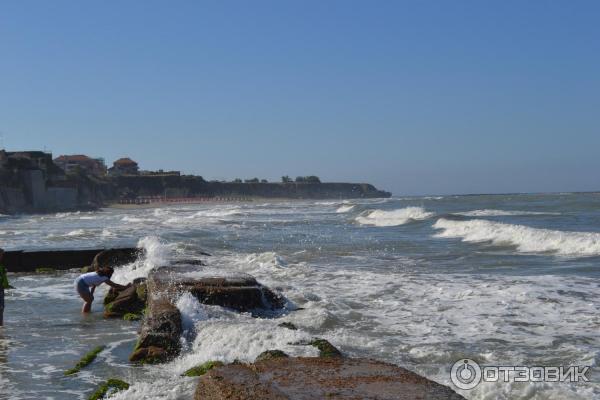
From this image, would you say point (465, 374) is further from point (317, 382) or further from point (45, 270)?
point (45, 270)

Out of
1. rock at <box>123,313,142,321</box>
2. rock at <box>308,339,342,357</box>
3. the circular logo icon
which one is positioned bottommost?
rock at <box>123,313,142,321</box>

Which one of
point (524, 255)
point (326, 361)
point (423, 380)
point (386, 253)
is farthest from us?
point (386, 253)

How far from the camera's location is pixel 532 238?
2297 centimetres

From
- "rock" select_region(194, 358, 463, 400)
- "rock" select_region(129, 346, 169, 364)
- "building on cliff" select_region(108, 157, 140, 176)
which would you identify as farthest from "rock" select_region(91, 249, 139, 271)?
"building on cliff" select_region(108, 157, 140, 176)

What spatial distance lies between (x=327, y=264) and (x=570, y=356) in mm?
10182

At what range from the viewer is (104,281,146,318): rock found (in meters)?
11.1

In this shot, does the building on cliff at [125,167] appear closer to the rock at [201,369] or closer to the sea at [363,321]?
the sea at [363,321]

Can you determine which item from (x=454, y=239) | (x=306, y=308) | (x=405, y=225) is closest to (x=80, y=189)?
(x=405, y=225)

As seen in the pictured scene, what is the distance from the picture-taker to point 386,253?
20.4m

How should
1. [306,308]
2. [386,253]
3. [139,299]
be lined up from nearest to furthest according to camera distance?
[306,308], [139,299], [386,253]

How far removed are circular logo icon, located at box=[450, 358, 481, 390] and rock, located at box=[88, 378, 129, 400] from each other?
10.2ft

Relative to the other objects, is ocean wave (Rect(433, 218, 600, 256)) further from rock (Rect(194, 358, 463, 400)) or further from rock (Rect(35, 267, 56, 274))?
rock (Rect(194, 358, 463, 400))

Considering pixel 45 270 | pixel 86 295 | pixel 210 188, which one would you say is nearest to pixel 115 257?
pixel 45 270

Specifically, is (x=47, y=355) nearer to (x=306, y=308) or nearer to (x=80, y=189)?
(x=306, y=308)
